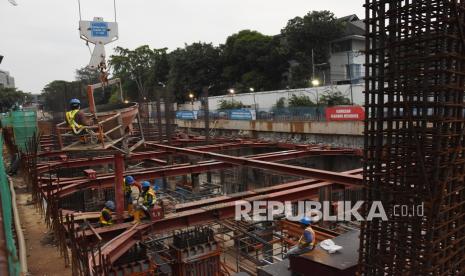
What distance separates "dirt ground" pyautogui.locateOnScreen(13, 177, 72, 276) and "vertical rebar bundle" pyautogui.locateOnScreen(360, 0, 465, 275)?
A: 17.9 ft

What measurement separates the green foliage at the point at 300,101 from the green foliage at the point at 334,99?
1434 mm

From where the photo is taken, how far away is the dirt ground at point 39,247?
21.0 feet

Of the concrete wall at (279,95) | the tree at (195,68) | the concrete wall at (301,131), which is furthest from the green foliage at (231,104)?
the tree at (195,68)

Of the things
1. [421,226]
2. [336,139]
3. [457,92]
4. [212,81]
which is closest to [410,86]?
[457,92]

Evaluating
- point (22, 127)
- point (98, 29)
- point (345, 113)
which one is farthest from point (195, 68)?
point (98, 29)

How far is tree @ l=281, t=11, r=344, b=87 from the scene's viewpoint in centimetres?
4156

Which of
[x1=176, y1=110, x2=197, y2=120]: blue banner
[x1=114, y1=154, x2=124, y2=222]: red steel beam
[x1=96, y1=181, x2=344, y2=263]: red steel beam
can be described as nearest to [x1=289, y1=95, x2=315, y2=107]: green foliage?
[x1=176, y1=110, x2=197, y2=120]: blue banner

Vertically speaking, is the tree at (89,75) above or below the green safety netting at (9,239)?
above

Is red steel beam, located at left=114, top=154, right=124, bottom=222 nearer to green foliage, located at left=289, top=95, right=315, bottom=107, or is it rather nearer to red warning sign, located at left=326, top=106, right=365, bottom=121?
red warning sign, located at left=326, top=106, right=365, bottom=121

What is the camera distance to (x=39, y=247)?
7.48 meters

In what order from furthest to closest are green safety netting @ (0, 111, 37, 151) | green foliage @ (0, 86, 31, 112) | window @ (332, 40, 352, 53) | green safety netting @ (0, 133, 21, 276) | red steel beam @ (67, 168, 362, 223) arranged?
green foliage @ (0, 86, 31, 112), window @ (332, 40, 352, 53), green safety netting @ (0, 111, 37, 151), red steel beam @ (67, 168, 362, 223), green safety netting @ (0, 133, 21, 276)

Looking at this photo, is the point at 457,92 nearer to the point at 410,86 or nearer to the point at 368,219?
the point at 410,86

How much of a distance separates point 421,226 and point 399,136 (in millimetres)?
1196

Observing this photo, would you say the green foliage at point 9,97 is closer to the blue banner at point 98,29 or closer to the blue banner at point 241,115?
the blue banner at point 241,115
